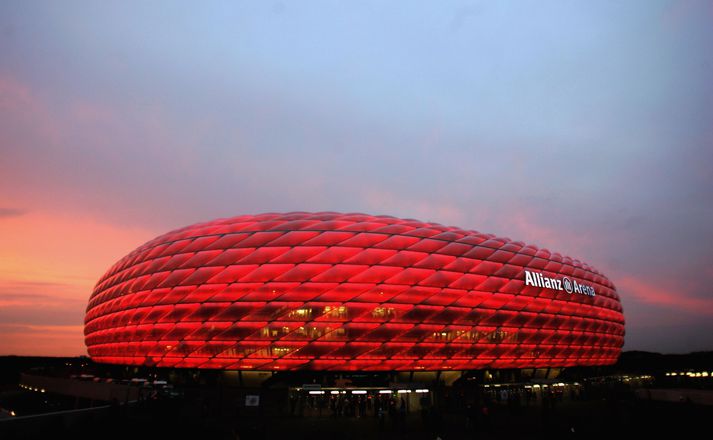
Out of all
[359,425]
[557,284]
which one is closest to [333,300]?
[359,425]

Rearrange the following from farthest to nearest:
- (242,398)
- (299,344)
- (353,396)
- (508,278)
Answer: (508,278) → (299,344) → (353,396) → (242,398)

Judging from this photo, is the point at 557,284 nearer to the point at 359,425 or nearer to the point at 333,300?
the point at 333,300

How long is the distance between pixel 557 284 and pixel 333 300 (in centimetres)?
2478

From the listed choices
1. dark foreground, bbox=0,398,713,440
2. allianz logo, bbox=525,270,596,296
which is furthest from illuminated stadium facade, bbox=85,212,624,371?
dark foreground, bbox=0,398,713,440

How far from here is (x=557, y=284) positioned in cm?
4688

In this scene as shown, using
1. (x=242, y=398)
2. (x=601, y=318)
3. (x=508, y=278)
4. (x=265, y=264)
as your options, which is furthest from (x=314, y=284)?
(x=601, y=318)

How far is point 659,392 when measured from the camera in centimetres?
3625

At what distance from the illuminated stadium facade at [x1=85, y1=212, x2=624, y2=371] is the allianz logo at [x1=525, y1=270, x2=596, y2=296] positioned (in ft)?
0.54

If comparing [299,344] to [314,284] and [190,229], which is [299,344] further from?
[190,229]

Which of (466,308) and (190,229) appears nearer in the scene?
(466,308)

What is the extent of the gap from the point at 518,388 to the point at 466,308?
8022 millimetres

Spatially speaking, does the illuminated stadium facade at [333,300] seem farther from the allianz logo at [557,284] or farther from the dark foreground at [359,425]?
the dark foreground at [359,425]

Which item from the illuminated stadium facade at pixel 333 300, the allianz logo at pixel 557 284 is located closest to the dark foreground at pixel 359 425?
the illuminated stadium facade at pixel 333 300

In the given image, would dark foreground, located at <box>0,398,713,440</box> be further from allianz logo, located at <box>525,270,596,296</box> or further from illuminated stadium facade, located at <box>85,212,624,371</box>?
allianz logo, located at <box>525,270,596,296</box>
